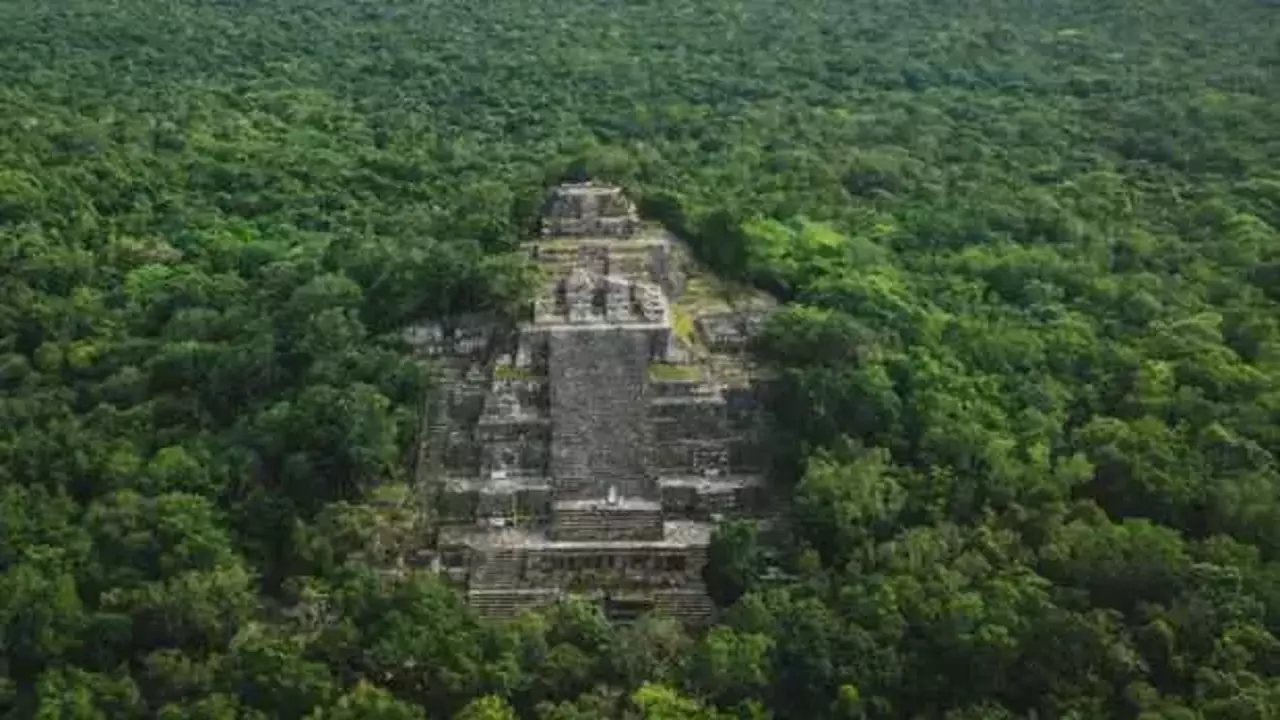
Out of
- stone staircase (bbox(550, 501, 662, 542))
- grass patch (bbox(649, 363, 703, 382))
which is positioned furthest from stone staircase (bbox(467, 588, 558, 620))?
grass patch (bbox(649, 363, 703, 382))

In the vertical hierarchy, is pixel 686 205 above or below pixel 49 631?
above

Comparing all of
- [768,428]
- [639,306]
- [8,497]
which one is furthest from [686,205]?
[8,497]

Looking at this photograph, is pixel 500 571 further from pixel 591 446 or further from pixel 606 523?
pixel 591 446

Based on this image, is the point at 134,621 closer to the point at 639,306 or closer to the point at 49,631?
the point at 49,631

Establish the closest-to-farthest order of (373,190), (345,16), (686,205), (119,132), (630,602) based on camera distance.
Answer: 1. (630,602)
2. (686,205)
3. (373,190)
4. (119,132)
5. (345,16)

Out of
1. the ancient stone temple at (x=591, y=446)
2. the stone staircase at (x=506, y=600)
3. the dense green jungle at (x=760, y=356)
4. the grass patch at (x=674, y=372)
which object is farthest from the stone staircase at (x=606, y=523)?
the grass patch at (x=674, y=372)

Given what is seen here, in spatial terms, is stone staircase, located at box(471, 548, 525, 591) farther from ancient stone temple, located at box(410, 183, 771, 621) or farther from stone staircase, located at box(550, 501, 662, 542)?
stone staircase, located at box(550, 501, 662, 542)

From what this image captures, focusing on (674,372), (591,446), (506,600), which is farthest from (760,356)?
(506,600)
